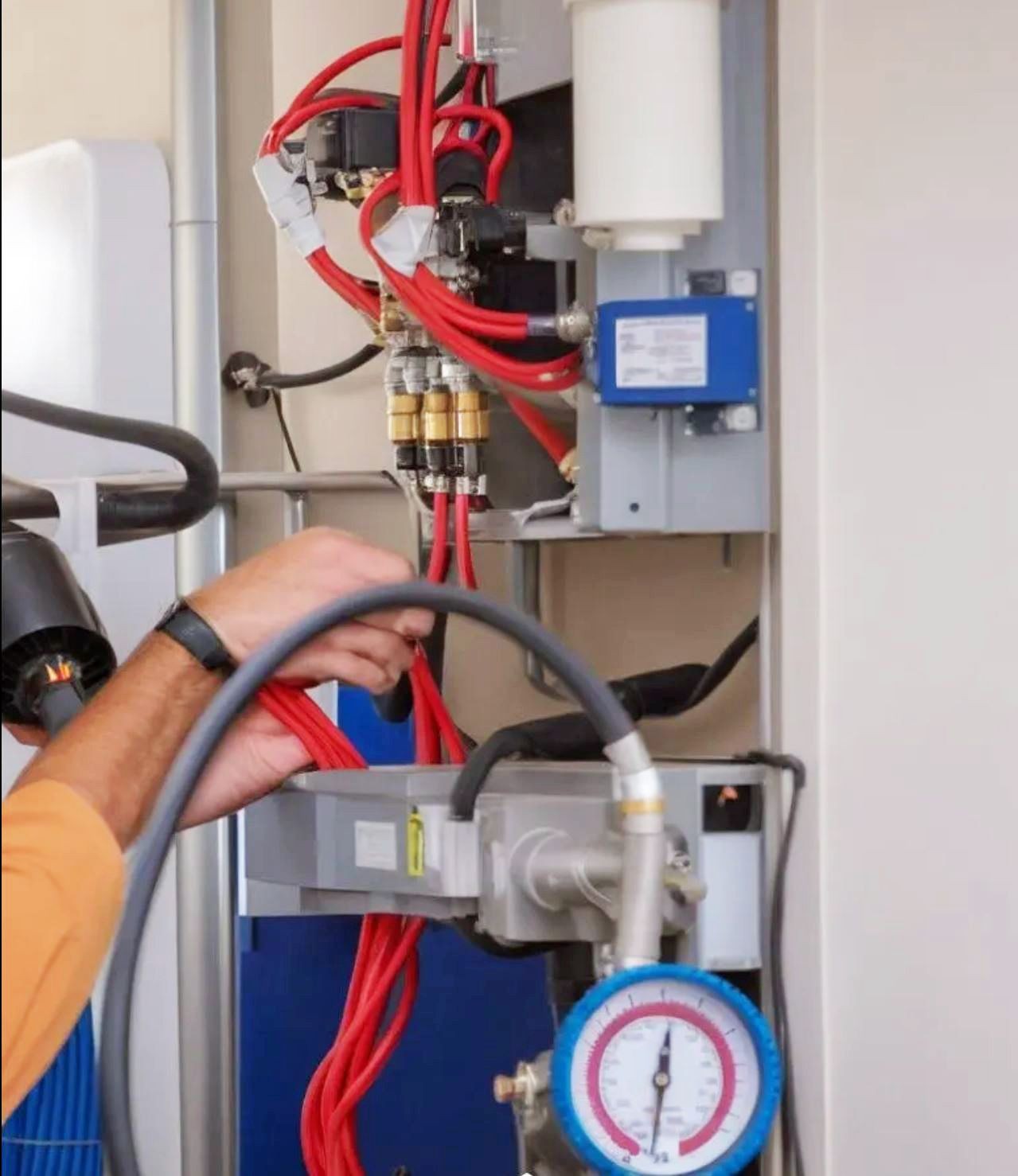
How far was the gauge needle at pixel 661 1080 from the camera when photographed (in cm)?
107

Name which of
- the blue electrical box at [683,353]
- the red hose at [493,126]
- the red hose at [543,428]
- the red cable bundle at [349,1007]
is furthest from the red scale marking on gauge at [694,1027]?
the red hose at [493,126]

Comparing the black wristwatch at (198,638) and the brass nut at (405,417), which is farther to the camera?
the brass nut at (405,417)

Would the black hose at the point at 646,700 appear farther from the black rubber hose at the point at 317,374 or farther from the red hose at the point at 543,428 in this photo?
the black rubber hose at the point at 317,374

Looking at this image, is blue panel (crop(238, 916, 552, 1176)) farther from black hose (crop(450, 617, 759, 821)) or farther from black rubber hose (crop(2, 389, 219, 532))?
black rubber hose (crop(2, 389, 219, 532))

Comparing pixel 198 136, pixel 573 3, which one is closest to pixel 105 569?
pixel 198 136

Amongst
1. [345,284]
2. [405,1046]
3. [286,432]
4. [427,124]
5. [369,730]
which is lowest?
[405,1046]

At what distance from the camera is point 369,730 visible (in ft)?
6.55

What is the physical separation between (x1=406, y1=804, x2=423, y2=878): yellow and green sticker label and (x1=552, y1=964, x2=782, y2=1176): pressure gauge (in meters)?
0.20

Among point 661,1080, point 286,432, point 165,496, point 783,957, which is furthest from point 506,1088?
point 286,432

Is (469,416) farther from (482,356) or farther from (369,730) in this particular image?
(369,730)

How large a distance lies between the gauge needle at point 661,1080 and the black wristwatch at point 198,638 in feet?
1.33

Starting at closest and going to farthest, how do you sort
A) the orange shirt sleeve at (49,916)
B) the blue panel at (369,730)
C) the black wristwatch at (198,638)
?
the orange shirt sleeve at (49,916) → the black wristwatch at (198,638) → the blue panel at (369,730)

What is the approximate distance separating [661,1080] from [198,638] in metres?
0.43

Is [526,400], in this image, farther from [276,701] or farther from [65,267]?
[65,267]
